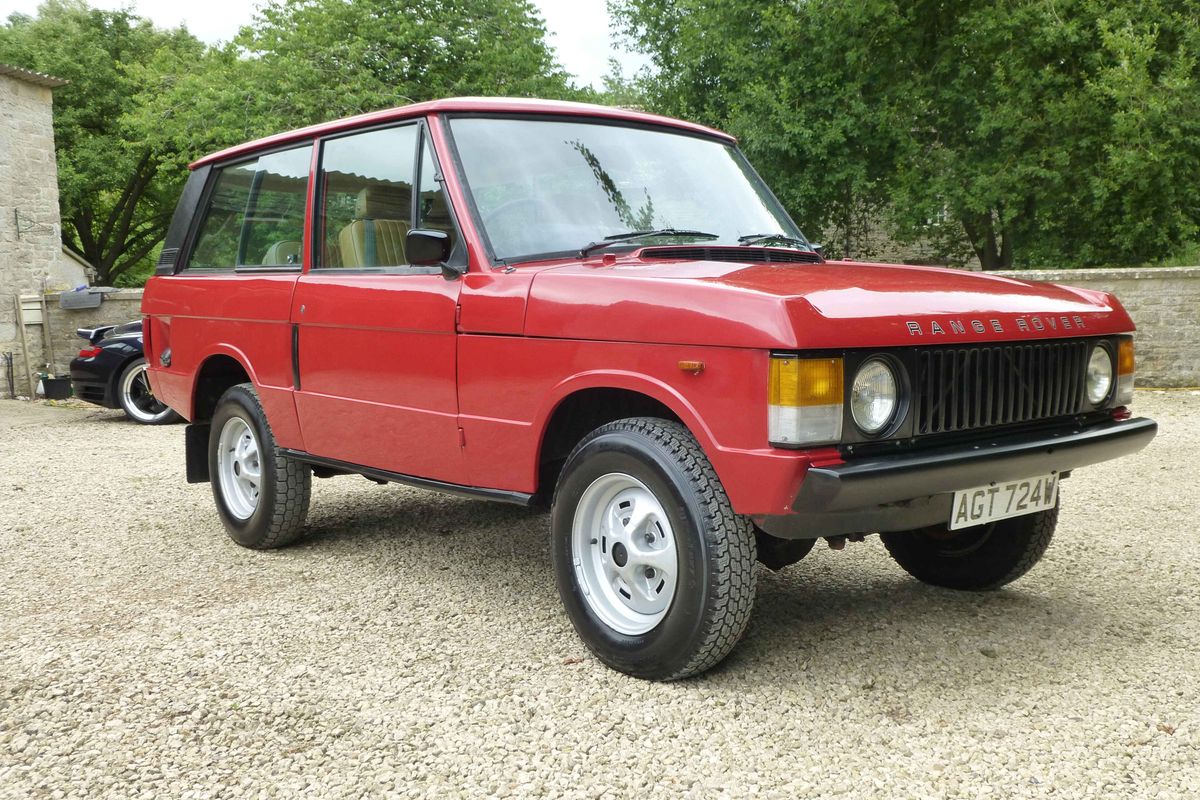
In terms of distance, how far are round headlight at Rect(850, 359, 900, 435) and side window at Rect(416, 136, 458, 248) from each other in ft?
5.76

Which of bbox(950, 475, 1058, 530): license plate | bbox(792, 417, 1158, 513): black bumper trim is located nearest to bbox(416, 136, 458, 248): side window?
bbox(792, 417, 1158, 513): black bumper trim

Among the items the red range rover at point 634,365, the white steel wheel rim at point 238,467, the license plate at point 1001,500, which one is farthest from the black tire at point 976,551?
the white steel wheel rim at point 238,467

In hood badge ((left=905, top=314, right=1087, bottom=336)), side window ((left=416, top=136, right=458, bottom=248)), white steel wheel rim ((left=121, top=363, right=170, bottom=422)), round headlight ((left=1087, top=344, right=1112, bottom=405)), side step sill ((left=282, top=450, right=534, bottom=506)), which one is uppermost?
side window ((left=416, top=136, right=458, bottom=248))

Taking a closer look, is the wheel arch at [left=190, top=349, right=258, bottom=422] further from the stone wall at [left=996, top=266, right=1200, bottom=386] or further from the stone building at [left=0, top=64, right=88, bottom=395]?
the stone building at [left=0, top=64, right=88, bottom=395]

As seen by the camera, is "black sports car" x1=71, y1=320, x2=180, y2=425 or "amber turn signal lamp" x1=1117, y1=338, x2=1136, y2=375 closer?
"amber turn signal lamp" x1=1117, y1=338, x2=1136, y2=375

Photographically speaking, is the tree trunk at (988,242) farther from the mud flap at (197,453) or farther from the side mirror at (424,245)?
the side mirror at (424,245)

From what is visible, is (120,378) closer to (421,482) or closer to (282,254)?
(282,254)

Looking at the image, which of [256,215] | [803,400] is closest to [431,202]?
[256,215]

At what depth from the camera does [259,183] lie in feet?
17.3

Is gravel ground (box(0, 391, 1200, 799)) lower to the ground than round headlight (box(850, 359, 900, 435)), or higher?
lower

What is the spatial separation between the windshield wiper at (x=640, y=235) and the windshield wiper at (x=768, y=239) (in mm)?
122

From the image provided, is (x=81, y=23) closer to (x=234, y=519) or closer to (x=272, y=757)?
(x=234, y=519)

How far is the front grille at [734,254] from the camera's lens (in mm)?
3809

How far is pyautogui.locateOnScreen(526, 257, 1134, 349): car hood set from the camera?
114 inches
